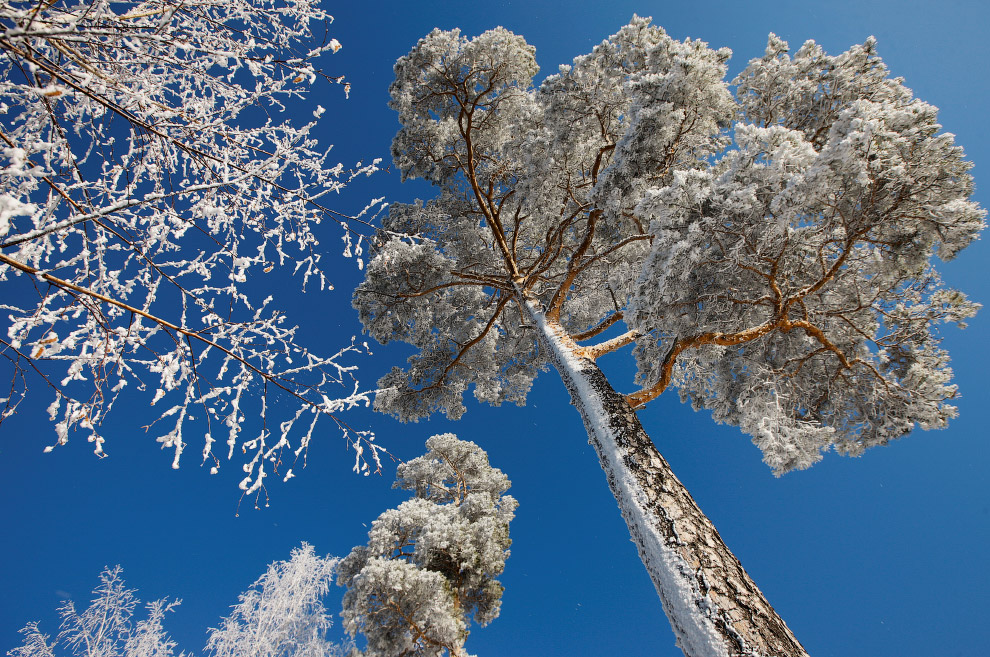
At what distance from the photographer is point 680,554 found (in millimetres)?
3096

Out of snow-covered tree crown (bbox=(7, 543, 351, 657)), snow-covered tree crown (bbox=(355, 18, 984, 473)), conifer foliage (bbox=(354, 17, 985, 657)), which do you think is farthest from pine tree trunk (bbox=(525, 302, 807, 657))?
snow-covered tree crown (bbox=(7, 543, 351, 657))

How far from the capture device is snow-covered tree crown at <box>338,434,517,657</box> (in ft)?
25.4

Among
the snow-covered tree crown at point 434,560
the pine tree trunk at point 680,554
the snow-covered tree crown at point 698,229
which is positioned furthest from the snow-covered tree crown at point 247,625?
the pine tree trunk at point 680,554

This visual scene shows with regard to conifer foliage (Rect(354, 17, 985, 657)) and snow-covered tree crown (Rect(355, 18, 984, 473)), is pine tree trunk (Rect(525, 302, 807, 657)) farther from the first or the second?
snow-covered tree crown (Rect(355, 18, 984, 473))

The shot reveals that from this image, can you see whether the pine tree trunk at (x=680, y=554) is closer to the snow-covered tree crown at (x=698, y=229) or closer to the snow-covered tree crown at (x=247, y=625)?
the snow-covered tree crown at (x=698, y=229)

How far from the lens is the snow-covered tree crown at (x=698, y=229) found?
13.5 feet

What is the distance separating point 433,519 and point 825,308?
329 inches

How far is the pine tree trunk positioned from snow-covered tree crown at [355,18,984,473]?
0.89 metres

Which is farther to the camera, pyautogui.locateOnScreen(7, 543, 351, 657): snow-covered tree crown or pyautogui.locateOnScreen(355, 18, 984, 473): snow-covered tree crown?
pyautogui.locateOnScreen(7, 543, 351, 657): snow-covered tree crown

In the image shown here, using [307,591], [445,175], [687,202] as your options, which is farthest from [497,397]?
[307,591]

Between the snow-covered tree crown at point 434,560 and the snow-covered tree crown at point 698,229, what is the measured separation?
8.45 feet

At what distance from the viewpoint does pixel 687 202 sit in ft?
14.3

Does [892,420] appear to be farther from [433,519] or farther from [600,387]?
[433,519]

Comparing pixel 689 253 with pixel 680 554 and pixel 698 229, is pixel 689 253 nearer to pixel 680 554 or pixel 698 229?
pixel 698 229
